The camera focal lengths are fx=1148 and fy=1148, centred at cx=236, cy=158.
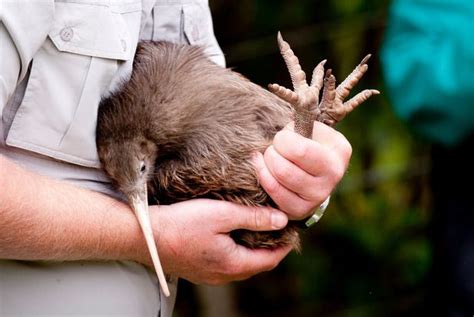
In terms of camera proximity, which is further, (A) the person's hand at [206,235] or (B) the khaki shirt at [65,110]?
(A) the person's hand at [206,235]

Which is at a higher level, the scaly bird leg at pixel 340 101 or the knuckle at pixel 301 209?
the scaly bird leg at pixel 340 101

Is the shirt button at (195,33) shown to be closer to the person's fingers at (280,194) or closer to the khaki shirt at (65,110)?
the khaki shirt at (65,110)

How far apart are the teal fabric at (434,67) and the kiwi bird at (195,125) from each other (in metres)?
0.72

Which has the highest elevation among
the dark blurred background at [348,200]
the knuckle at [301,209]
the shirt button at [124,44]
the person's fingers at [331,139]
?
the shirt button at [124,44]

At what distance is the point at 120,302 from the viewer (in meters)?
1.88

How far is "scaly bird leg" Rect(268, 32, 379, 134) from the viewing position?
73.9 inches

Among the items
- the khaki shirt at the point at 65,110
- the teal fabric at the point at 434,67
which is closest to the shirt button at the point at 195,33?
the khaki shirt at the point at 65,110

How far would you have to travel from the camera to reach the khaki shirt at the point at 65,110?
1.69 meters

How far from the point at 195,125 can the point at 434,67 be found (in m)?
0.88

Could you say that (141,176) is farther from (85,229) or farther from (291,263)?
(291,263)

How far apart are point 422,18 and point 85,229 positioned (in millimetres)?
1249

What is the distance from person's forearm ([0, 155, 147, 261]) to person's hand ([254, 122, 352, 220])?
240 millimetres

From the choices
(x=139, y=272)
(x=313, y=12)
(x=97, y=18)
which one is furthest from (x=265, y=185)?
(x=313, y=12)

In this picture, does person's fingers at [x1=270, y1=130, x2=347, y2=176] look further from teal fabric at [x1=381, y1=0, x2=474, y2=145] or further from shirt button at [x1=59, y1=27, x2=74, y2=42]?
teal fabric at [x1=381, y1=0, x2=474, y2=145]
